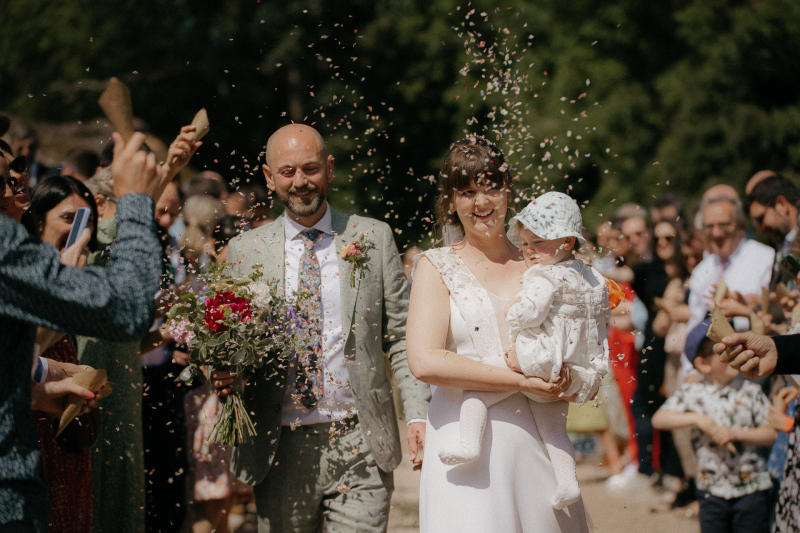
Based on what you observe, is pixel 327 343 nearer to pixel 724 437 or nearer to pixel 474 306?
pixel 474 306

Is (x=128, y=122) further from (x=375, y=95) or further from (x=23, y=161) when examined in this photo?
(x=375, y=95)

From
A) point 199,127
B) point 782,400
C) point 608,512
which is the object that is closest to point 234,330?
point 199,127

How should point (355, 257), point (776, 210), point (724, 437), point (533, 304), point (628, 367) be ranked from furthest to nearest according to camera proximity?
1. point (628, 367)
2. point (776, 210)
3. point (724, 437)
4. point (355, 257)
5. point (533, 304)

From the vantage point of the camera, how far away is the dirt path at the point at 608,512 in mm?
6816

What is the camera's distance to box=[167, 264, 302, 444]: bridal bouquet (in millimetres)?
3803

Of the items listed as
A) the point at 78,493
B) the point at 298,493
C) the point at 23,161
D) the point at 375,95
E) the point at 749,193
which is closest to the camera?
the point at 23,161

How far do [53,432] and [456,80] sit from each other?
1007 centimetres

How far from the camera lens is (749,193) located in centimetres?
699

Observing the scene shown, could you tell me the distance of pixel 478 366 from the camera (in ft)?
10.9

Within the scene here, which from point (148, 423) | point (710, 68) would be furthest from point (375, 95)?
point (148, 423)

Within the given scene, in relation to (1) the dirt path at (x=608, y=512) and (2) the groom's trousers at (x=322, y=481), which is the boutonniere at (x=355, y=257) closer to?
(2) the groom's trousers at (x=322, y=481)

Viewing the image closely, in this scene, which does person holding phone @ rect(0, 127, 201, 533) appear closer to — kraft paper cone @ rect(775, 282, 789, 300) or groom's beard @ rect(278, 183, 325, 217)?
groom's beard @ rect(278, 183, 325, 217)

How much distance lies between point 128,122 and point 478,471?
1.97 metres

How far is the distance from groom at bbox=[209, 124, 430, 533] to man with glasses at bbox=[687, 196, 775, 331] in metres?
3.79
